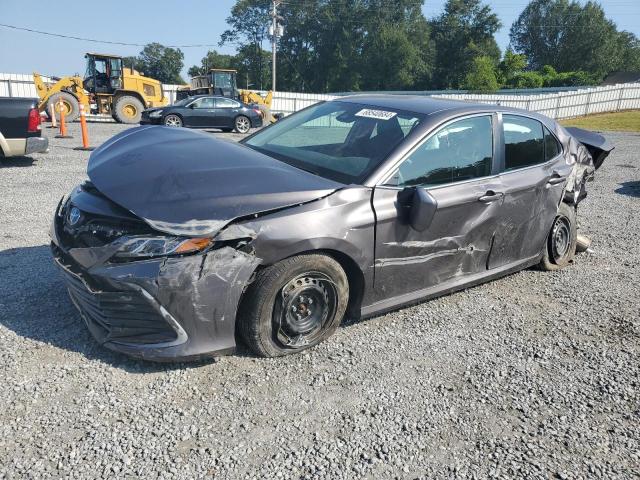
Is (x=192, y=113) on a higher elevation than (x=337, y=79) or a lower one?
lower

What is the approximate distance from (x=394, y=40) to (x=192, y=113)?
6403cm

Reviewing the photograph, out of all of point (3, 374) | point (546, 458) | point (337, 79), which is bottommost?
point (546, 458)

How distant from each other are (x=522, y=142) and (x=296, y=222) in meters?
2.37

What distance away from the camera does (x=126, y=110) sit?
65.5 ft

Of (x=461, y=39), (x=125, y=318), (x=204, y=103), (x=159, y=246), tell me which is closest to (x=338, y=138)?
(x=159, y=246)

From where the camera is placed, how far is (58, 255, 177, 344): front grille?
2602 millimetres

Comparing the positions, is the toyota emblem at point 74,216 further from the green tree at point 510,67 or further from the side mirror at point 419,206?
the green tree at point 510,67

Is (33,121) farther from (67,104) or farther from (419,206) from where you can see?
(67,104)

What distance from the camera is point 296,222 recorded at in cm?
282

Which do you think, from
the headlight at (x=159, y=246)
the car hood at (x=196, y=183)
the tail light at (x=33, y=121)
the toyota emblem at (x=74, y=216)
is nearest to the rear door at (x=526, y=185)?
the car hood at (x=196, y=183)

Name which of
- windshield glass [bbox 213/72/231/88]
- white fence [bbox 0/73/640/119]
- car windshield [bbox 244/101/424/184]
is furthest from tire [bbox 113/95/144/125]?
car windshield [bbox 244/101/424/184]

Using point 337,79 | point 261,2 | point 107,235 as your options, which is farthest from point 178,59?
point 107,235

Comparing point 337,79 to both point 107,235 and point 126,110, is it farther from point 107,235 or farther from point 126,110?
point 107,235

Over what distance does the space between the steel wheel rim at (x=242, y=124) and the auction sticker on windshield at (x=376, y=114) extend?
15994 mm
